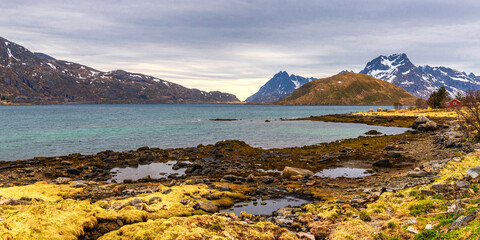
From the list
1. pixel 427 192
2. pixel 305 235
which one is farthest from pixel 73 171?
pixel 427 192

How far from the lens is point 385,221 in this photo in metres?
14.0

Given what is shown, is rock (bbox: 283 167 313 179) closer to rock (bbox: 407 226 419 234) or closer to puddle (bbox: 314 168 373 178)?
puddle (bbox: 314 168 373 178)

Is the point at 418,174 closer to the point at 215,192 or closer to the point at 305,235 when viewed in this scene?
the point at 305,235

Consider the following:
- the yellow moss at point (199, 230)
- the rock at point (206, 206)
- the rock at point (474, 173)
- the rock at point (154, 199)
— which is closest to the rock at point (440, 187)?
the rock at point (474, 173)

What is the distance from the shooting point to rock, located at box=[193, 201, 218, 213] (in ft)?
58.4

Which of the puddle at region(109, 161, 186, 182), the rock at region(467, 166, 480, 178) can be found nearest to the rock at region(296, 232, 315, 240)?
the rock at region(467, 166, 480, 178)

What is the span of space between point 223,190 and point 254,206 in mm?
3811

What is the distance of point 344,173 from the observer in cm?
2992

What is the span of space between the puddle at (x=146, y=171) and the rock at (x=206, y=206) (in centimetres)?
1329

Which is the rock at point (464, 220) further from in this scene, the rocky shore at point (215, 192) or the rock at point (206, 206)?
the rock at point (206, 206)

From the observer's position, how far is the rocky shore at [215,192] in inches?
500

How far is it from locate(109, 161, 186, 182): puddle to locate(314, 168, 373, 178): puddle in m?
16.5

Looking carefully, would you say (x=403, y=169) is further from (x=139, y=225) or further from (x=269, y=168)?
(x=139, y=225)

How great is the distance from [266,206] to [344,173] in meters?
14.5
